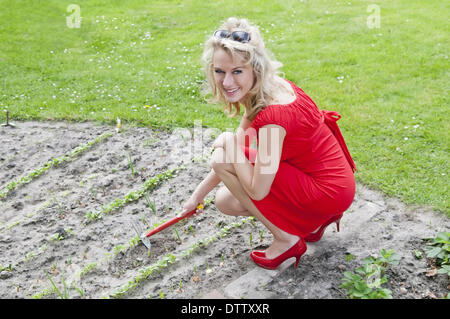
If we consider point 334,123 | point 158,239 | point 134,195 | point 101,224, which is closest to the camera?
point 334,123

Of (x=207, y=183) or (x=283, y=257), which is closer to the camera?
(x=283, y=257)

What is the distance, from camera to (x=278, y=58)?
5.64 metres

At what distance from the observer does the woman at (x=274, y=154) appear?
8.02 feet

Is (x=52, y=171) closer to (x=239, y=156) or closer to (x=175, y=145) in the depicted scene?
(x=175, y=145)

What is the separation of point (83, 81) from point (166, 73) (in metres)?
0.94

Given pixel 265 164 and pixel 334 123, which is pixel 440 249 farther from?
pixel 265 164

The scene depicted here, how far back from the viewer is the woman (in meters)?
2.45

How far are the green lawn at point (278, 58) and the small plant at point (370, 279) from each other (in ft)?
2.83

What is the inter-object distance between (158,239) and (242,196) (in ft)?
2.47

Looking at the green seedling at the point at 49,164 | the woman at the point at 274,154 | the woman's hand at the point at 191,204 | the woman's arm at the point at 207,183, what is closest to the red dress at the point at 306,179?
the woman at the point at 274,154

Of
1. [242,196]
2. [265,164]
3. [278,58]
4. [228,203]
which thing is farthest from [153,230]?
[278,58]

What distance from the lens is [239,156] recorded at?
258 centimetres
